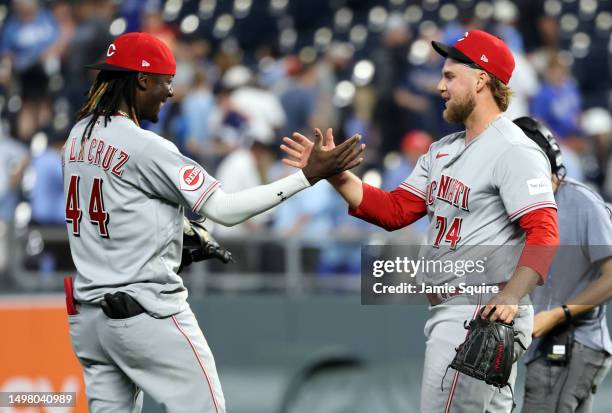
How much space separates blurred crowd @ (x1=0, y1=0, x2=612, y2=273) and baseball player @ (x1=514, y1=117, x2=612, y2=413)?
3.31 metres

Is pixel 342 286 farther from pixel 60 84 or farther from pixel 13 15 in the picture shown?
pixel 13 15

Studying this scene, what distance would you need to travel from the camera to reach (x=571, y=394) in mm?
4883

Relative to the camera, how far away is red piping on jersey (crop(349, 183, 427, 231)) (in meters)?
4.75

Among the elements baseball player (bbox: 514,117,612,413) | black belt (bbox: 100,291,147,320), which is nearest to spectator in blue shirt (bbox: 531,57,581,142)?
baseball player (bbox: 514,117,612,413)

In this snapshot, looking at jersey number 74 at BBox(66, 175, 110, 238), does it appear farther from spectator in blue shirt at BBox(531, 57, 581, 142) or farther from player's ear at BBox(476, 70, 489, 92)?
spectator in blue shirt at BBox(531, 57, 581, 142)

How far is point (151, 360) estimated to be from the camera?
164 inches

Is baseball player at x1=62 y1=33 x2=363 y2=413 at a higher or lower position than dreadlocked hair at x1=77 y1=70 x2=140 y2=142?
lower

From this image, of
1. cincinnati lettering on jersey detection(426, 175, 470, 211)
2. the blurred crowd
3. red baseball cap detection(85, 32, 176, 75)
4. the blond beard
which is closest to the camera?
red baseball cap detection(85, 32, 176, 75)

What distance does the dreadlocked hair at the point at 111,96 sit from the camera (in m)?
4.30

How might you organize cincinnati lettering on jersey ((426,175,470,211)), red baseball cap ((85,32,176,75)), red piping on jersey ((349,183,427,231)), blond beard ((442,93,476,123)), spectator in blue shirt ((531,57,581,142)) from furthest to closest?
spectator in blue shirt ((531,57,581,142)) < red piping on jersey ((349,183,427,231)) < blond beard ((442,93,476,123)) < cincinnati lettering on jersey ((426,175,470,211)) < red baseball cap ((85,32,176,75))

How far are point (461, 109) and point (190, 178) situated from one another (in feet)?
3.72

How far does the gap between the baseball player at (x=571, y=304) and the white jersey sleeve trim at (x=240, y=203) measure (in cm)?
129

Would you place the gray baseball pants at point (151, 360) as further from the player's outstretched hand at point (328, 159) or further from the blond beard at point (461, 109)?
the blond beard at point (461, 109)

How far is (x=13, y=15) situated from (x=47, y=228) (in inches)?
158
